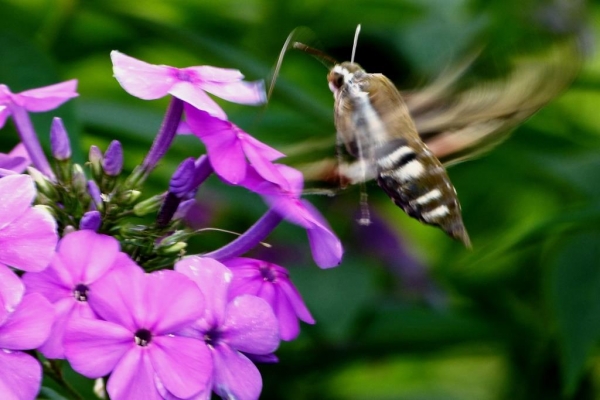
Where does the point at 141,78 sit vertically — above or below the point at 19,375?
above

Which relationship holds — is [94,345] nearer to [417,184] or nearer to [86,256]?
[86,256]

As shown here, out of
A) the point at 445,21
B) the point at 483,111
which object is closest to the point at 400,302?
the point at 445,21

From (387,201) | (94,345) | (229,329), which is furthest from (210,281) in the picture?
(387,201)

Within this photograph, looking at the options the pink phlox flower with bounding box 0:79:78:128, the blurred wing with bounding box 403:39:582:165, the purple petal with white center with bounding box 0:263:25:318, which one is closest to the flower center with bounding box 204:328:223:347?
the purple petal with white center with bounding box 0:263:25:318

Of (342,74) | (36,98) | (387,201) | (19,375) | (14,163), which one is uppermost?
(387,201)

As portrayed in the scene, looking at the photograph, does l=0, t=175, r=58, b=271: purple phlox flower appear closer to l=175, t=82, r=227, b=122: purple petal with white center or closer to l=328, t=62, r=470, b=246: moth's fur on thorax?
l=175, t=82, r=227, b=122: purple petal with white center

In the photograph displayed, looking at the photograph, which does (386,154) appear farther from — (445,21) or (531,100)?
(445,21)

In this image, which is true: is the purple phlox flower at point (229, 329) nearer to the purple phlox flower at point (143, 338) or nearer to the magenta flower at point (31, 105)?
the purple phlox flower at point (143, 338)
